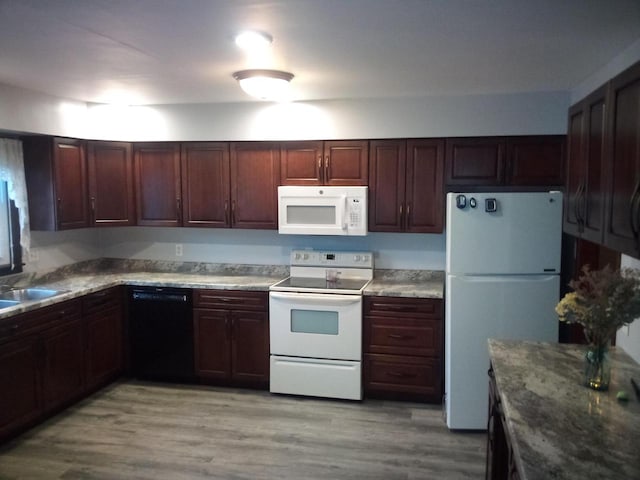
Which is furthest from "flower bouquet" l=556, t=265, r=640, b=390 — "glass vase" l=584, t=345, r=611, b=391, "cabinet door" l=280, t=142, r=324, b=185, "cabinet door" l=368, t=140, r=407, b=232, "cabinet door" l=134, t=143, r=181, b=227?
"cabinet door" l=134, t=143, r=181, b=227

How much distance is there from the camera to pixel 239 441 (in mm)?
3430

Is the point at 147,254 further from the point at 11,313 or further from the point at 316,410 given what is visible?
the point at 316,410

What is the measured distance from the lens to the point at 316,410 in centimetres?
390

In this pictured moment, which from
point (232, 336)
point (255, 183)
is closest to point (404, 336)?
point (232, 336)

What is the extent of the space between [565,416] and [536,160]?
257 centimetres

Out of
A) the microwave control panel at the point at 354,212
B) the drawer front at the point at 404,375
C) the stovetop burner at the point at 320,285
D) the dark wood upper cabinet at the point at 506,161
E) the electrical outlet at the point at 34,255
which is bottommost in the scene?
the drawer front at the point at 404,375

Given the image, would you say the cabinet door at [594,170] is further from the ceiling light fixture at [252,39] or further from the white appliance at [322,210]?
the white appliance at [322,210]

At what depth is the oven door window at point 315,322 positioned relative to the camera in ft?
13.1

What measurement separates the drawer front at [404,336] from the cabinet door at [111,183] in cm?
238

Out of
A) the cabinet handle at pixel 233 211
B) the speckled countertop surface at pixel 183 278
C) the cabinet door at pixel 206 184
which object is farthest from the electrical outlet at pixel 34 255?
the cabinet handle at pixel 233 211

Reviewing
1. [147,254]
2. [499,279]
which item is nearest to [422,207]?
[499,279]

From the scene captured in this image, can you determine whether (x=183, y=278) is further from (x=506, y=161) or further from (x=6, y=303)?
→ (x=506, y=161)

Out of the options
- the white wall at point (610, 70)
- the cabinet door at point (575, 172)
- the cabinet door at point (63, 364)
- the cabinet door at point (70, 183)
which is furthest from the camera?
the cabinet door at point (70, 183)

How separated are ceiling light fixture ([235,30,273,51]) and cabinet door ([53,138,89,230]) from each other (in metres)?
2.33
